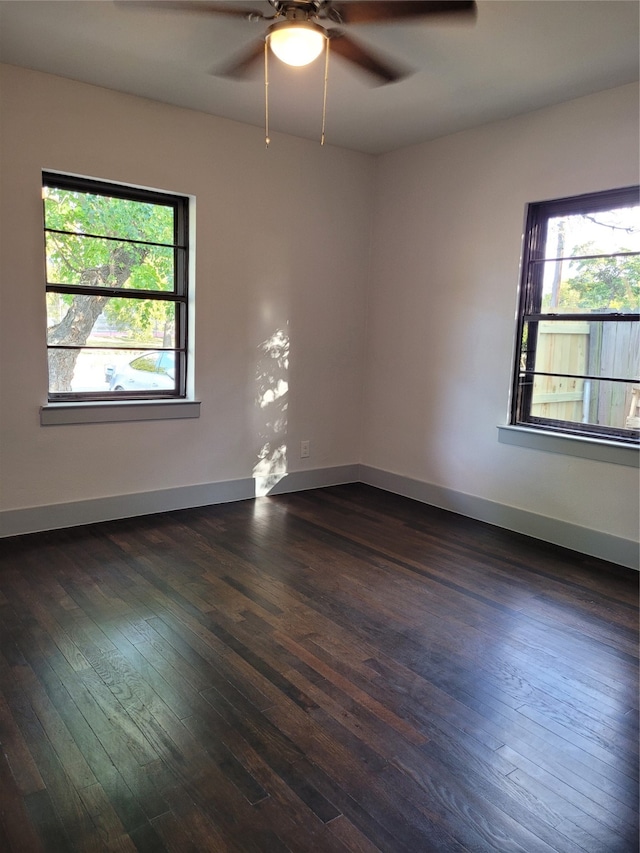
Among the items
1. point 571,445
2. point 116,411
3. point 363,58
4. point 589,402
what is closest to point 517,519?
point 571,445

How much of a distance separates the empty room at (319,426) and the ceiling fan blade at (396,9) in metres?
0.02

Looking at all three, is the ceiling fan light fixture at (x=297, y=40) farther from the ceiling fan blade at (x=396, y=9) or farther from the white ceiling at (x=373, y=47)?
the white ceiling at (x=373, y=47)

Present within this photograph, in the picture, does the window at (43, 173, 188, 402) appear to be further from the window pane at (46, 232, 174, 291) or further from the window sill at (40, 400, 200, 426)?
the window sill at (40, 400, 200, 426)

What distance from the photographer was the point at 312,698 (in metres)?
2.11

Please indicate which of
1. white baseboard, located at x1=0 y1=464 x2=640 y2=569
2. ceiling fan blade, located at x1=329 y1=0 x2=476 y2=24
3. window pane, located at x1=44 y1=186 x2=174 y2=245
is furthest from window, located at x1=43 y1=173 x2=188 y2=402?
ceiling fan blade, located at x1=329 y1=0 x2=476 y2=24

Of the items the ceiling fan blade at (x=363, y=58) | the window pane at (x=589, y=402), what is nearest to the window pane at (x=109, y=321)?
the ceiling fan blade at (x=363, y=58)

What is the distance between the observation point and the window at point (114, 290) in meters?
3.63

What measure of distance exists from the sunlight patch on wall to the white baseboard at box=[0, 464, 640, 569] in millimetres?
92

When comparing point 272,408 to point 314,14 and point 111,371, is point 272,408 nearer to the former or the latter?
point 111,371

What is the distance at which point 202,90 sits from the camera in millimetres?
3504

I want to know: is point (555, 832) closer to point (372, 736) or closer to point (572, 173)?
point (372, 736)

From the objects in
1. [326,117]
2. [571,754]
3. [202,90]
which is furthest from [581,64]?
[571,754]

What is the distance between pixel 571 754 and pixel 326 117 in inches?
145

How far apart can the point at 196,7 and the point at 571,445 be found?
116 inches
